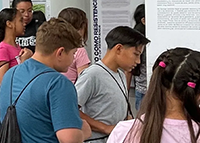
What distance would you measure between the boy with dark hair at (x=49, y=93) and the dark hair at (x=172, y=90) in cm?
37

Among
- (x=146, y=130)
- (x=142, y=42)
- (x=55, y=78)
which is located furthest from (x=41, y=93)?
(x=142, y=42)

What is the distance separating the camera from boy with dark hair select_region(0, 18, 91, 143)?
5.06 feet

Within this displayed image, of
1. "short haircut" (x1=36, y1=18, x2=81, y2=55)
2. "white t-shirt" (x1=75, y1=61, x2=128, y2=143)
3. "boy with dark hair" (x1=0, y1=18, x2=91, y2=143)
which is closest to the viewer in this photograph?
"boy with dark hair" (x1=0, y1=18, x2=91, y2=143)

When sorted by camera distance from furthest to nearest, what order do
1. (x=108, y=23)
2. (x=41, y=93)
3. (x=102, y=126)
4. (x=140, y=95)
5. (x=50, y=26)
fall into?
(x=108, y=23)
(x=140, y=95)
(x=102, y=126)
(x=50, y=26)
(x=41, y=93)

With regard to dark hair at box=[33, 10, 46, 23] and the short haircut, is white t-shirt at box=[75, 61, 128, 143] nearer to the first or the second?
the short haircut

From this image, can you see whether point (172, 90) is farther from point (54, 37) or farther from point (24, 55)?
point (24, 55)

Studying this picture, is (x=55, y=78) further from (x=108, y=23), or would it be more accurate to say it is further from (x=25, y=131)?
(x=108, y=23)

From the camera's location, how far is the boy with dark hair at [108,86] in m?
2.11

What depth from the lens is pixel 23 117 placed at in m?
1.59

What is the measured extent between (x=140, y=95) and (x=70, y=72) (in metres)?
0.96

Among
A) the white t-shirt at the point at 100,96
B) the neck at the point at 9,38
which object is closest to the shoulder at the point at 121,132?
the white t-shirt at the point at 100,96

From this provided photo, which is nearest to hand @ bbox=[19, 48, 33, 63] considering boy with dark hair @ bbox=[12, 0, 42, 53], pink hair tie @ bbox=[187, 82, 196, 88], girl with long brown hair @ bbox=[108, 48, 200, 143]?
boy with dark hair @ bbox=[12, 0, 42, 53]

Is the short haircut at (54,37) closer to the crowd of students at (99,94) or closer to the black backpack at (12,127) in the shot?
the crowd of students at (99,94)

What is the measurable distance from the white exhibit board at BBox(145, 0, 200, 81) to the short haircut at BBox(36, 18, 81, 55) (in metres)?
1.45
